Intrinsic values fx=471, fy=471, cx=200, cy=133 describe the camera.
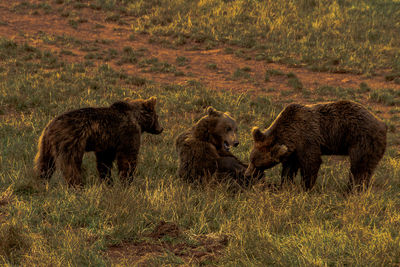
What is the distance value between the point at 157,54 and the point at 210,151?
10.2 m

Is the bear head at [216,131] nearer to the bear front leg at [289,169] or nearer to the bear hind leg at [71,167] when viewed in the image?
the bear front leg at [289,169]

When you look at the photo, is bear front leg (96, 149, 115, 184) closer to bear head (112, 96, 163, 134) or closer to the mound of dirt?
bear head (112, 96, 163, 134)

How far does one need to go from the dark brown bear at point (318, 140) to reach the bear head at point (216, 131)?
2.62 ft

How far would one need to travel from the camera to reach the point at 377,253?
12.6 feet

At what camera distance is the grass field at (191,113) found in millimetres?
4188

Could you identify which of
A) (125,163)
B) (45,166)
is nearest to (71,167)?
(45,166)

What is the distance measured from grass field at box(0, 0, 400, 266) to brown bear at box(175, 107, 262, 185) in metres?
0.30

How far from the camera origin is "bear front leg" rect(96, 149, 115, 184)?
669 cm

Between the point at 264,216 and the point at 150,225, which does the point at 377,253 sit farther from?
the point at 150,225

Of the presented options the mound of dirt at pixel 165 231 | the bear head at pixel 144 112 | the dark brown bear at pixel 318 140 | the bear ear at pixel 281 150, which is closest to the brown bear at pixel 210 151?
the dark brown bear at pixel 318 140

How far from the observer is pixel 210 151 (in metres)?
6.64

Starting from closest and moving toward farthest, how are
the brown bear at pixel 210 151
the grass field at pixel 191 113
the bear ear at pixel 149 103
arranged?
the grass field at pixel 191 113 → the brown bear at pixel 210 151 → the bear ear at pixel 149 103

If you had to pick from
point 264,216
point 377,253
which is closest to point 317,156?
point 264,216

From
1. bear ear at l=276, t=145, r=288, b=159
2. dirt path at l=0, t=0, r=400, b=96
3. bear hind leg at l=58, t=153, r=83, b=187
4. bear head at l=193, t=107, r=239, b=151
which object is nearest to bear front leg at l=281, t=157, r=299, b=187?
bear ear at l=276, t=145, r=288, b=159
